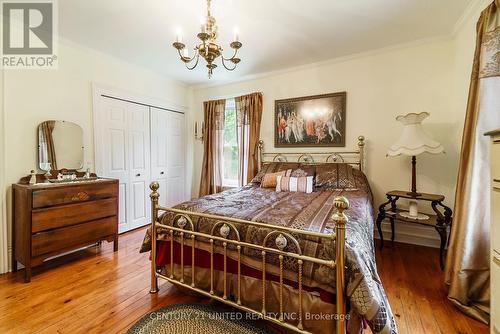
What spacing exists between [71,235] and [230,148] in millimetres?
2517

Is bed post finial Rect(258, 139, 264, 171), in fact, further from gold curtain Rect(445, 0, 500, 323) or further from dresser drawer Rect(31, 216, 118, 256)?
gold curtain Rect(445, 0, 500, 323)

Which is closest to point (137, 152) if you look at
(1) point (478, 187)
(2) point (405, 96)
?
(2) point (405, 96)

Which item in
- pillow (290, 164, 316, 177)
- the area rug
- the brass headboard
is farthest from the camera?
the brass headboard

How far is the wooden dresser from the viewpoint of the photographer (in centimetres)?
206

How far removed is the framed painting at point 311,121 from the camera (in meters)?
3.21

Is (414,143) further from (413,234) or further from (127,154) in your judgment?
(127,154)

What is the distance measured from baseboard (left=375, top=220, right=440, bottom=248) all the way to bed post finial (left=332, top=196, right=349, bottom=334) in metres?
2.27

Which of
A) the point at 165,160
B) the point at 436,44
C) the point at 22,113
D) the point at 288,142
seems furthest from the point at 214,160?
the point at 436,44

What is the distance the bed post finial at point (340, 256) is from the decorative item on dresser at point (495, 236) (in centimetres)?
69

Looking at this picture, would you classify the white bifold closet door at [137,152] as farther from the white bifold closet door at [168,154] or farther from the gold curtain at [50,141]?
the gold curtain at [50,141]

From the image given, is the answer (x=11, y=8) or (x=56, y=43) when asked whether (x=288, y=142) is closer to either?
(x=56, y=43)

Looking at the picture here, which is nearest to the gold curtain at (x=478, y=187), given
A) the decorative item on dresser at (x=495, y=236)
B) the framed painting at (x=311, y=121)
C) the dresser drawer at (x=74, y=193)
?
the decorative item on dresser at (x=495, y=236)

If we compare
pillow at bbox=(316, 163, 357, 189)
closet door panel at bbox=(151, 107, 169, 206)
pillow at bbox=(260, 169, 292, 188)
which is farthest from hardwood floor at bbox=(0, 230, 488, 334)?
closet door panel at bbox=(151, 107, 169, 206)

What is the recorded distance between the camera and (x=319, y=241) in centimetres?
124
